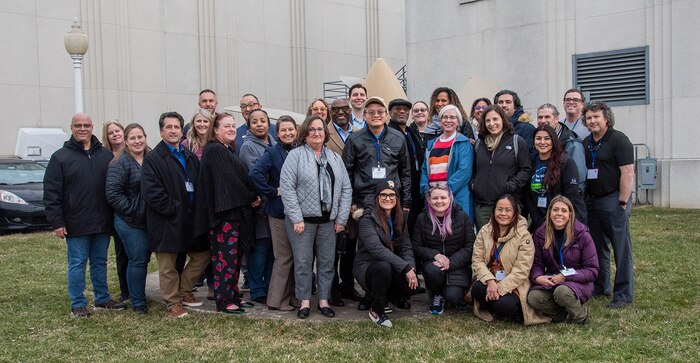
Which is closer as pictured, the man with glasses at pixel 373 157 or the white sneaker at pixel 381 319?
the white sneaker at pixel 381 319

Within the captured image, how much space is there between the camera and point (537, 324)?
6.06 metres

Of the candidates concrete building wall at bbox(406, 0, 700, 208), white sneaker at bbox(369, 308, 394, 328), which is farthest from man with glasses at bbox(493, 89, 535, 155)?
concrete building wall at bbox(406, 0, 700, 208)

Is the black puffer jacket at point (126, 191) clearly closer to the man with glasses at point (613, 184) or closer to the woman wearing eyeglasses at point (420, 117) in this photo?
the woman wearing eyeglasses at point (420, 117)

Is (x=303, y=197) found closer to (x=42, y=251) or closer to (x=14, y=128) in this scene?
(x=42, y=251)

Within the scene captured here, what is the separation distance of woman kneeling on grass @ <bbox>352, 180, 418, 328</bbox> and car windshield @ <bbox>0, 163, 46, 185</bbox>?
10087 millimetres

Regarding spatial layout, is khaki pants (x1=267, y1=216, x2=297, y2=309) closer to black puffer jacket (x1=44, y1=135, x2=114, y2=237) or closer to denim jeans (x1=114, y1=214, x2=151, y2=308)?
denim jeans (x1=114, y1=214, x2=151, y2=308)

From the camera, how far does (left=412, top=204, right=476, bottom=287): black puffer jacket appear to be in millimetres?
6508

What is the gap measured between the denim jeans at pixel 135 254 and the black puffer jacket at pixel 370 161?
2138 mm

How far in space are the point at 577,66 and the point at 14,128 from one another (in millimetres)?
14589

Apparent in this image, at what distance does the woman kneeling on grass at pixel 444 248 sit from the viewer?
6.48m

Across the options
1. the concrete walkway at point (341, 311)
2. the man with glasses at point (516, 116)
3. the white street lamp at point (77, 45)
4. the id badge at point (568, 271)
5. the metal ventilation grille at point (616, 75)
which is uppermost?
the white street lamp at point (77, 45)

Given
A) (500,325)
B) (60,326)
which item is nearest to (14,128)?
(60,326)

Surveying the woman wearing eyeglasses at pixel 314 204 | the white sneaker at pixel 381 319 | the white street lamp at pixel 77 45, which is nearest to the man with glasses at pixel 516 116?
the woman wearing eyeglasses at pixel 314 204

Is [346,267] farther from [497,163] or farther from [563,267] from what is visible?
[563,267]
